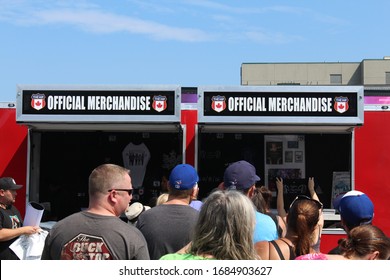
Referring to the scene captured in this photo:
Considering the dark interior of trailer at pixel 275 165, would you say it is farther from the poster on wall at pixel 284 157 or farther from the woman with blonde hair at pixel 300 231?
the woman with blonde hair at pixel 300 231

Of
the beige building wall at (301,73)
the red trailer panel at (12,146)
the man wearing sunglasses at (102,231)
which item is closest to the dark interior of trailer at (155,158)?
the red trailer panel at (12,146)

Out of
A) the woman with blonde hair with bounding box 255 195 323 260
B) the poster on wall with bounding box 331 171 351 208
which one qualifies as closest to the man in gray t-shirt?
the woman with blonde hair with bounding box 255 195 323 260

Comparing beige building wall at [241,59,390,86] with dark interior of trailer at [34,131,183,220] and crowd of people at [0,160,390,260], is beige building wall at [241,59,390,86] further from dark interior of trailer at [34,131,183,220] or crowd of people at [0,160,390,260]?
crowd of people at [0,160,390,260]

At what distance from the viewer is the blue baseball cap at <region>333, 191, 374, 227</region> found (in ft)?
12.8

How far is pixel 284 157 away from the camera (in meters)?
9.09

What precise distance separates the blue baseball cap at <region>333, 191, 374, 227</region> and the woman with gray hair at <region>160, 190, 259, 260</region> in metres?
1.32

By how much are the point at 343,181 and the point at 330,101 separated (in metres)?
1.79

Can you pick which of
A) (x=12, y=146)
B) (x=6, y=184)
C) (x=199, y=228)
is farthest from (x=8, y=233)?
(x=12, y=146)

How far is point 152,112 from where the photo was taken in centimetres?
768

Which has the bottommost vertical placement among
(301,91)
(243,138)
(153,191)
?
(153,191)

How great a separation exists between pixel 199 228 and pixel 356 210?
149cm
